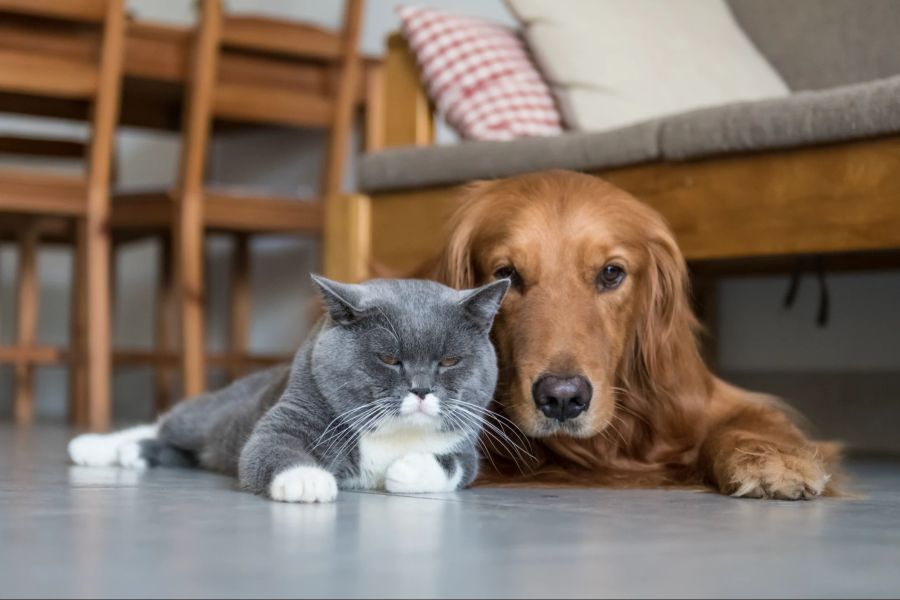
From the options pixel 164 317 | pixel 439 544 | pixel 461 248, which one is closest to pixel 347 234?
pixel 461 248

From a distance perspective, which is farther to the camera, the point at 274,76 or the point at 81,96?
the point at 274,76

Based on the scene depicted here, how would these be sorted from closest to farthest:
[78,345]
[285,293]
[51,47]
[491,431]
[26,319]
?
[491,431] → [51,47] → [78,345] → [26,319] → [285,293]

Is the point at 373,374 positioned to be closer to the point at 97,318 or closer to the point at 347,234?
the point at 347,234

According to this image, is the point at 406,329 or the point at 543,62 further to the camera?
the point at 543,62

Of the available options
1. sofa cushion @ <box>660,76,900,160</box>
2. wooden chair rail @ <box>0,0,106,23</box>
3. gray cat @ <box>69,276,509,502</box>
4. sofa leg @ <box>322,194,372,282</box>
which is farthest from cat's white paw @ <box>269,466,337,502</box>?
wooden chair rail @ <box>0,0,106,23</box>

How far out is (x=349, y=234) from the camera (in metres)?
2.72

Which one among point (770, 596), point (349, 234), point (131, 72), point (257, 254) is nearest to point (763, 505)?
point (770, 596)

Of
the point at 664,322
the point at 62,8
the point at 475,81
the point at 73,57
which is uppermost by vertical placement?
the point at 62,8

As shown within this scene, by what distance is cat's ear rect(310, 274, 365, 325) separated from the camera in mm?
1605

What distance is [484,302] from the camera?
5.51 ft

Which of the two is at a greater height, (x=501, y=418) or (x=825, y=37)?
(x=825, y=37)

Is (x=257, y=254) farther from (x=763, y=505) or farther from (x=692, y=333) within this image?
(x=763, y=505)

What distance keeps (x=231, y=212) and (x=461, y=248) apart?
1.73 meters

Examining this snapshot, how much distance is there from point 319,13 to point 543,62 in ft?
7.64
